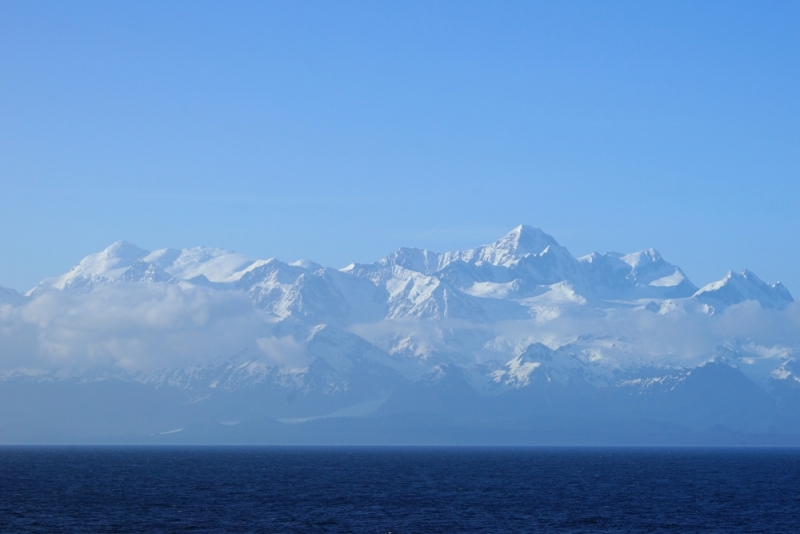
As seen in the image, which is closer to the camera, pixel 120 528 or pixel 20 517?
pixel 120 528

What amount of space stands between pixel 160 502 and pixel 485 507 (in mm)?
50144

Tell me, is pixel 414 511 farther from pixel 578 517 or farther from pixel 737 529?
pixel 737 529

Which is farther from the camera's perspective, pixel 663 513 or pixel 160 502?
pixel 160 502

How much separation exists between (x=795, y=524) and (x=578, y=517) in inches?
1111

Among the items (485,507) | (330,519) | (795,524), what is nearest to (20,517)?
(330,519)

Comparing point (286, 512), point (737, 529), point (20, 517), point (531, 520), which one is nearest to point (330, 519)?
point (286, 512)

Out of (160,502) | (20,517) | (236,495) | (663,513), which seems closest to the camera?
(20,517)

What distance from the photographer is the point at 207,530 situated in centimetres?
14162

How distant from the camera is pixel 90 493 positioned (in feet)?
649

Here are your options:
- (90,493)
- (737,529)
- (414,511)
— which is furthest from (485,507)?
(90,493)

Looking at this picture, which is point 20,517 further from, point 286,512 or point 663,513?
point 663,513

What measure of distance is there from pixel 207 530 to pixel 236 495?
53506mm

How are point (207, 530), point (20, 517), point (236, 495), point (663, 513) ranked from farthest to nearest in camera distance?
point (236, 495) < point (663, 513) < point (20, 517) < point (207, 530)

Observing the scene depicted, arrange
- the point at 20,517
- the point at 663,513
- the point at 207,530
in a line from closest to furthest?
the point at 207,530, the point at 20,517, the point at 663,513
